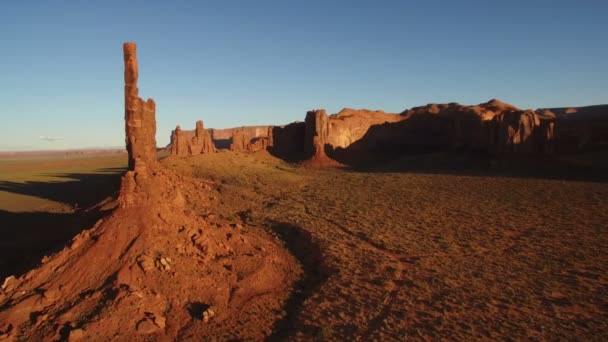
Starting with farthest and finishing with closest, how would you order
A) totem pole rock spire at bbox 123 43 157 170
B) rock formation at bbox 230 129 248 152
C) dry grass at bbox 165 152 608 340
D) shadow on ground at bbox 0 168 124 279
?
rock formation at bbox 230 129 248 152 < totem pole rock spire at bbox 123 43 157 170 < shadow on ground at bbox 0 168 124 279 < dry grass at bbox 165 152 608 340

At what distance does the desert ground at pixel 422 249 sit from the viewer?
8.95 meters

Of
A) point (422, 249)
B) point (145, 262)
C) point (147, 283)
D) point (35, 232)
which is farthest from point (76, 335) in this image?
point (35, 232)

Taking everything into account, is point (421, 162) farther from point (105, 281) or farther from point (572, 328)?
point (105, 281)

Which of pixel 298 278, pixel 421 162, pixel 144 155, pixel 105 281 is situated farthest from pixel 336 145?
pixel 105 281

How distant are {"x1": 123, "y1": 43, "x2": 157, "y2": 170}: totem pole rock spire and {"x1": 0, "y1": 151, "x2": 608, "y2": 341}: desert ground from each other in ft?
8.90

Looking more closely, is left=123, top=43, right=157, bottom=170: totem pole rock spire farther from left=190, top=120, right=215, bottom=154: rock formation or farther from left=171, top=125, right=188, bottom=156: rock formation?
left=190, top=120, right=215, bottom=154: rock formation

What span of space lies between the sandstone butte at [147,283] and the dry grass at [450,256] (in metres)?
1.70

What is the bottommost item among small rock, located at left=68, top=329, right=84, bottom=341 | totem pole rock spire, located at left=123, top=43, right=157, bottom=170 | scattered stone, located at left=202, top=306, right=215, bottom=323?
scattered stone, located at left=202, top=306, right=215, bottom=323

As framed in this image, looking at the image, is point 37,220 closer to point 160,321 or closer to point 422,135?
point 160,321

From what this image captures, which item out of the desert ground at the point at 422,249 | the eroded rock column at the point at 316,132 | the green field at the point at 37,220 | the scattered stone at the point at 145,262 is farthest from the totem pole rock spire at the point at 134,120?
the eroded rock column at the point at 316,132

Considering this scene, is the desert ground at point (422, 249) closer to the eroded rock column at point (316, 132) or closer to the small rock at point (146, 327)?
the small rock at point (146, 327)

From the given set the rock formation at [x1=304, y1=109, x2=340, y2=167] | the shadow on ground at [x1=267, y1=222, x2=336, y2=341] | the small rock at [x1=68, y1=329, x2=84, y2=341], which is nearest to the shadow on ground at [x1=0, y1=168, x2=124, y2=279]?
the small rock at [x1=68, y1=329, x2=84, y2=341]

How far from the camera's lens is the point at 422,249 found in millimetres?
14414

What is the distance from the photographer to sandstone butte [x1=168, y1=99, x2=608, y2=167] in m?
36.5
